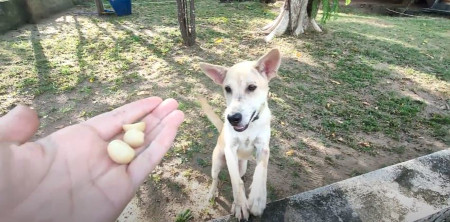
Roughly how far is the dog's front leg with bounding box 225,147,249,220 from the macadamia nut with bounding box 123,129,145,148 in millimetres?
972

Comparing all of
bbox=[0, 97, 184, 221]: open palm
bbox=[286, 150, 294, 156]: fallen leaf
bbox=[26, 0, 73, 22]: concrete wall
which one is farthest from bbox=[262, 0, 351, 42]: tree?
bbox=[26, 0, 73, 22]: concrete wall

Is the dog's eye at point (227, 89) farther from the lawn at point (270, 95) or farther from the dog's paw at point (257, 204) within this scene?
the lawn at point (270, 95)

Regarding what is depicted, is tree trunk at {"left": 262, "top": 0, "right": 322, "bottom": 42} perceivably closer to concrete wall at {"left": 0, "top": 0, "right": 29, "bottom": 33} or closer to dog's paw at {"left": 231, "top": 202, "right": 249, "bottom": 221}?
dog's paw at {"left": 231, "top": 202, "right": 249, "bottom": 221}

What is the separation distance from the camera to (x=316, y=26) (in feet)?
28.8

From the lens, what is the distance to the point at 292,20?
8.24 meters

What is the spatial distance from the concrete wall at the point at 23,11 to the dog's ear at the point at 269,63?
29.6 ft

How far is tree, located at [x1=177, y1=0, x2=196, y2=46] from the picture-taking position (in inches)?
279

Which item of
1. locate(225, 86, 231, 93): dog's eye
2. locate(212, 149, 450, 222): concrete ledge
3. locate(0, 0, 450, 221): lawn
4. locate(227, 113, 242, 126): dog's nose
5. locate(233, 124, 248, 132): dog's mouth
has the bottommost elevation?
locate(0, 0, 450, 221): lawn

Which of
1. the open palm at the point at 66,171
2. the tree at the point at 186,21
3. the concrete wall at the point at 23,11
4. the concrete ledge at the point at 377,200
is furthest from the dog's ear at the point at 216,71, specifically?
the concrete wall at the point at 23,11

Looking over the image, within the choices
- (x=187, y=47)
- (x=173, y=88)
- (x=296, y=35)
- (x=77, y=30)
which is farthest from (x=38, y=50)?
(x=296, y=35)

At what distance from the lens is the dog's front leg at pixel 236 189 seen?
2.55m

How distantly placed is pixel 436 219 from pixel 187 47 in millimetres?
6199

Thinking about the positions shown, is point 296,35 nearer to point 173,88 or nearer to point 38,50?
point 173,88

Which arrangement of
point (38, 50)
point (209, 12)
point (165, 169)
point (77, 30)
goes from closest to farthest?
point (165, 169) < point (38, 50) < point (77, 30) < point (209, 12)
